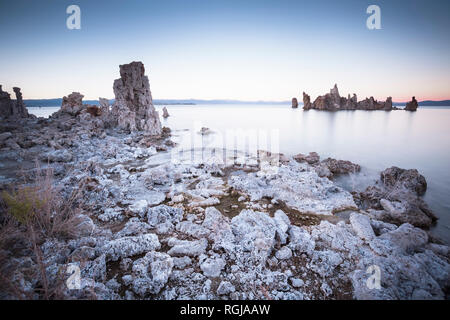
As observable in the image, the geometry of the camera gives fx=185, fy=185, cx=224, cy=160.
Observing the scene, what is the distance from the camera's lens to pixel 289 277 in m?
2.93

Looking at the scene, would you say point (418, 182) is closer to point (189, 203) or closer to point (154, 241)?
point (189, 203)

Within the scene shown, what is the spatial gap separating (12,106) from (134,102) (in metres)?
14.2

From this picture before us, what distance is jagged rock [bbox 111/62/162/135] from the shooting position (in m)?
17.4

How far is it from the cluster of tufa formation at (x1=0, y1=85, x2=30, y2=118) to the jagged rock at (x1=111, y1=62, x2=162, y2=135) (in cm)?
1197

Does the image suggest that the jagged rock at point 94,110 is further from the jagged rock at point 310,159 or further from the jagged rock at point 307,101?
the jagged rock at point 307,101

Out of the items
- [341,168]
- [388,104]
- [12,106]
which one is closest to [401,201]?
[341,168]

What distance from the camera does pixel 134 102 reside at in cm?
1805

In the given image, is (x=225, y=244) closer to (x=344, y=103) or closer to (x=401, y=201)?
(x=401, y=201)

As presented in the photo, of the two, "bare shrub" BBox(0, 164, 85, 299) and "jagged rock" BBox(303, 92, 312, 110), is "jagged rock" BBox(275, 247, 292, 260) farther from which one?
"jagged rock" BBox(303, 92, 312, 110)

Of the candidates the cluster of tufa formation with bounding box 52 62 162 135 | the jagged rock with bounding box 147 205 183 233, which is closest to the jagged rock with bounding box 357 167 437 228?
the jagged rock with bounding box 147 205 183 233

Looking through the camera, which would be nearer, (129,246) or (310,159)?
(129,246)

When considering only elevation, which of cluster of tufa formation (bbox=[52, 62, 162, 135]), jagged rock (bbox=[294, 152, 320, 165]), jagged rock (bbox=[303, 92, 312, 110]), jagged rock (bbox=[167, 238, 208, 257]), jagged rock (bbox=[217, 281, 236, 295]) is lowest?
jagged rock (bbox=[217, 281, 236, 295])

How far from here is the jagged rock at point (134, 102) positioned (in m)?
17.4

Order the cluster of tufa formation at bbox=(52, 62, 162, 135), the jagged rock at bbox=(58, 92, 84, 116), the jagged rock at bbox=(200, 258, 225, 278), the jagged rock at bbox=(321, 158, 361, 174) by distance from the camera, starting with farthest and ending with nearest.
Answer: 1. the jagged rock at bbox=(58, 92, 84, 116)
2. the cluster of tufa formation at bbox=(52, 62, 162, 135)
3. the jagged rock at bbox=(321, 158, 361, 174)
4. the jagged rock at bbox=(200, 258, 225, 278)
